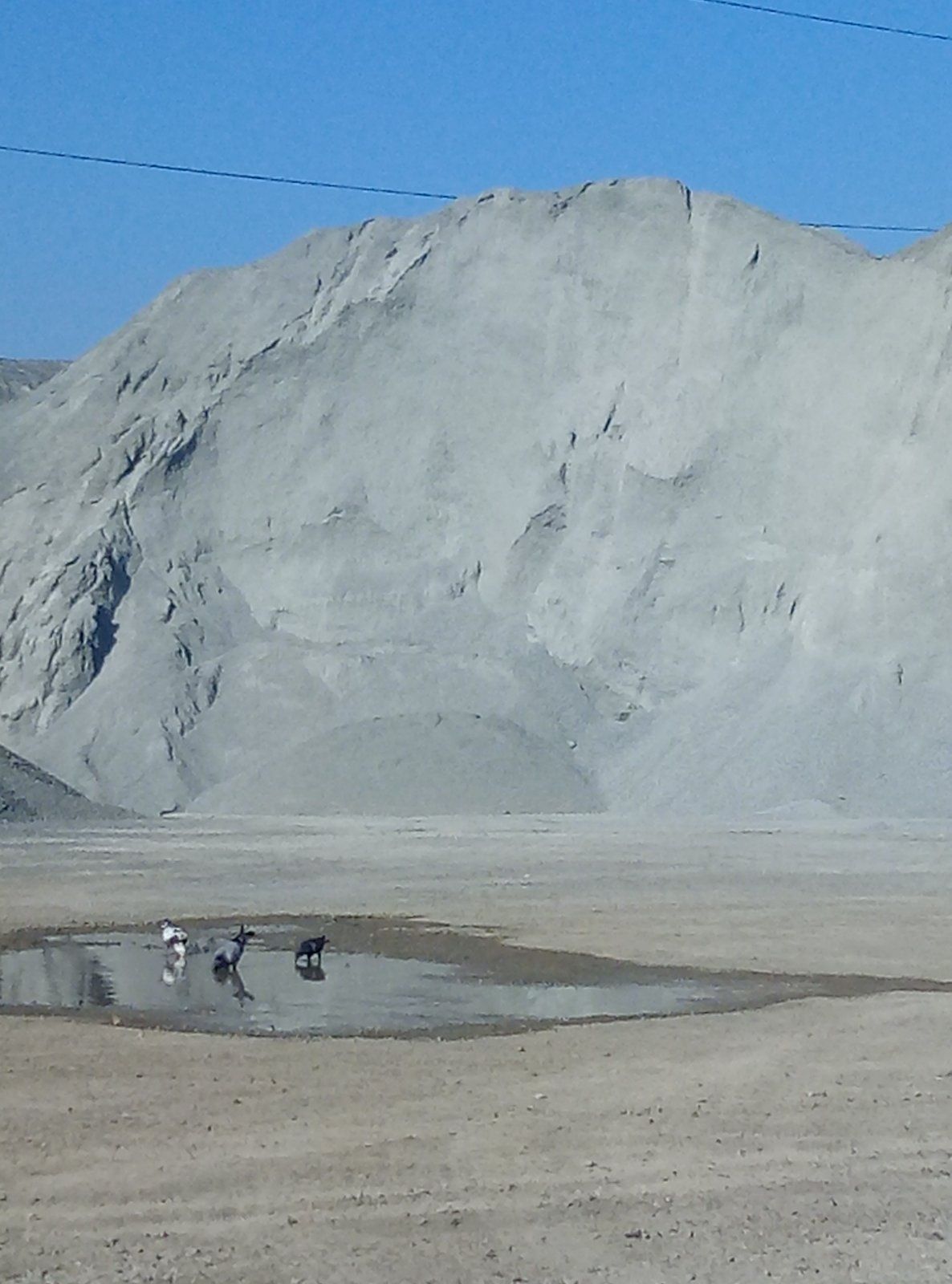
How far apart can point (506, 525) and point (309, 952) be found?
41493mm

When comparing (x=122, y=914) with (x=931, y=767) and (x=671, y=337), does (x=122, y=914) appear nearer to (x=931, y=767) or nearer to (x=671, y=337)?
(x=931, y=767)

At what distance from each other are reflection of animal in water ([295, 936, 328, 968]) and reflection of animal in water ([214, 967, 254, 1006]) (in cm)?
85

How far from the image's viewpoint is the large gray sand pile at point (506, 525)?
50.8 m

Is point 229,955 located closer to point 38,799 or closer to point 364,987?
point 364,987

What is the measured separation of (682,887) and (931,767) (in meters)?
18.7

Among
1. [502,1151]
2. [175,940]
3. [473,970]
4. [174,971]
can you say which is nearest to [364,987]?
[473,970]

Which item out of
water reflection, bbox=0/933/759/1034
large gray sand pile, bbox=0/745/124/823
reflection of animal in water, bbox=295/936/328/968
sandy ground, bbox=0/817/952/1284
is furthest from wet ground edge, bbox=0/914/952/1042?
large gray sand pile, bbox=0/745/124/823

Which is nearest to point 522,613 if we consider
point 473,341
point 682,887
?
point 473,341

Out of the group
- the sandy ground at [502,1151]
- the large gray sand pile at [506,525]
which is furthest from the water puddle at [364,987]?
the large gray sand pile at [506,525]

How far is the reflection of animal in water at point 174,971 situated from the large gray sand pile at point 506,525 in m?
27.7

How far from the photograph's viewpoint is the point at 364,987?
18234 millimetres

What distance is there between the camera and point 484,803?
4853 cm

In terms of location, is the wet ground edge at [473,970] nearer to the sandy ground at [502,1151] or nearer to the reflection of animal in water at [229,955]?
the sandy ground at [502,1151]

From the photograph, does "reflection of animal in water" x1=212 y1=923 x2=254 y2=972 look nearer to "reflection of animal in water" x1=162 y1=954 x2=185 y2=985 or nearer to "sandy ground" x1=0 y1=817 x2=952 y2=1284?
"reflection of animal in water" x1=162 y1=954 x2=185 y2=985
